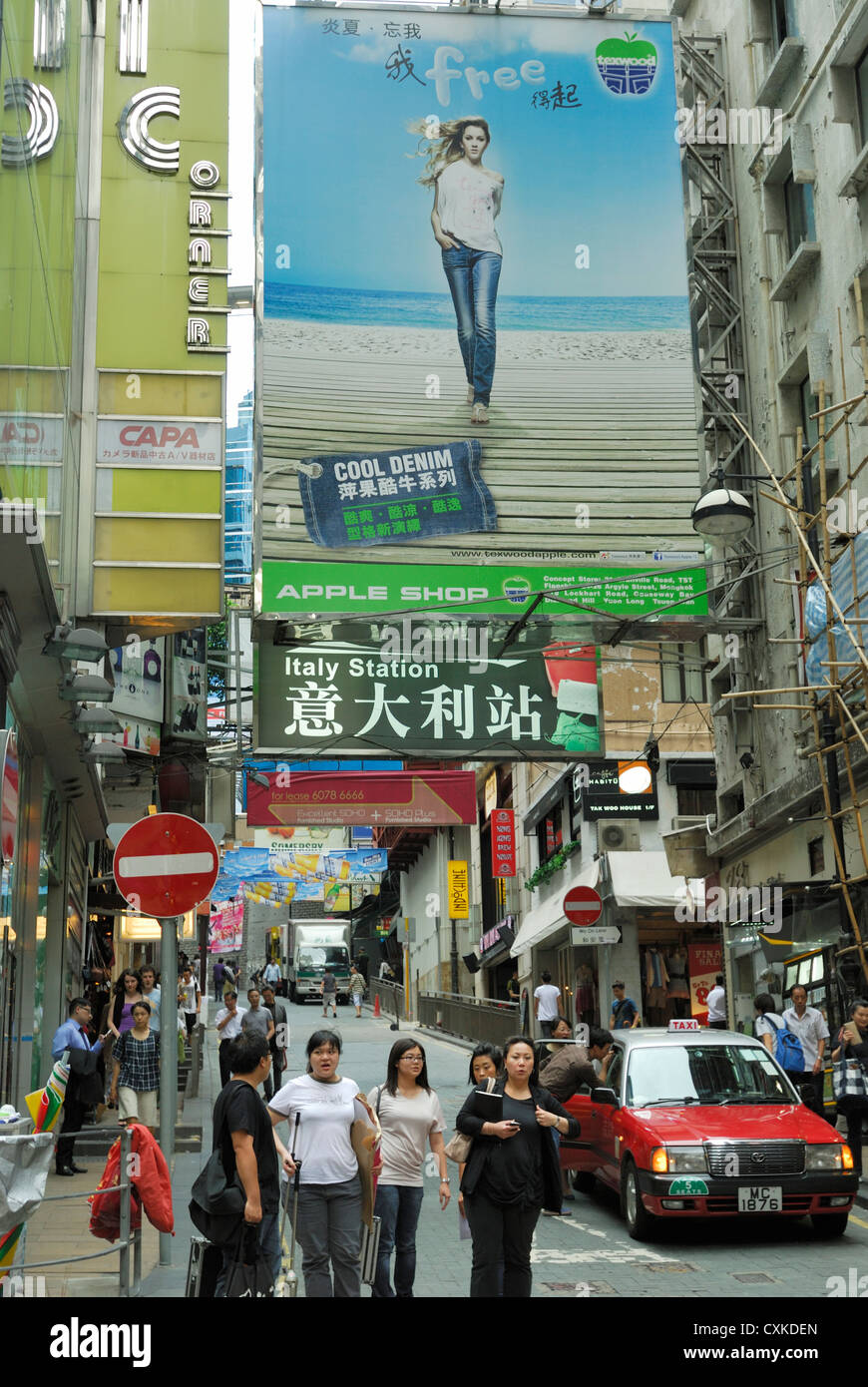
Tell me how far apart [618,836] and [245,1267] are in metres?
25.6

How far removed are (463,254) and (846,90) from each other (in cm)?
489

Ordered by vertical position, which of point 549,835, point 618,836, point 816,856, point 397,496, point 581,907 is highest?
point 397,496

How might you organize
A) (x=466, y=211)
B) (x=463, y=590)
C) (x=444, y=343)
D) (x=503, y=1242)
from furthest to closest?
(x=466, y=211), (x=444, y=343), (x=463, y=590), (x=503, y=1242)

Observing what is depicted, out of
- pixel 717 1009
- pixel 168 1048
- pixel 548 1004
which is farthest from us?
pixel 548 1004

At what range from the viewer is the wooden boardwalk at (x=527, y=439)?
18.5m

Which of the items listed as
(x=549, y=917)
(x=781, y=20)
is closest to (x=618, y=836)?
(x=549, y=917)

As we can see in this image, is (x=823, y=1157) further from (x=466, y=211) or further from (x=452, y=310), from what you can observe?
(x=466, y=211)

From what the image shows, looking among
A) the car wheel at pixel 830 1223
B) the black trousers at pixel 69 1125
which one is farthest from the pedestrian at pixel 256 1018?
the car wheel at pixel 830 1223

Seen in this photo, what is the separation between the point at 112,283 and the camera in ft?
48.4

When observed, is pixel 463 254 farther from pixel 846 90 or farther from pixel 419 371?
pixel 846 90

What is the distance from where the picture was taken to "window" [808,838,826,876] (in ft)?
63.2

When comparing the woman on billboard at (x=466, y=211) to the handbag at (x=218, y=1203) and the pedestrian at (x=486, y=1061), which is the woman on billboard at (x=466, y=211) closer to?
the pedestrian at (x=486, y=1061)

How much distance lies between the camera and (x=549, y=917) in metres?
36.0
